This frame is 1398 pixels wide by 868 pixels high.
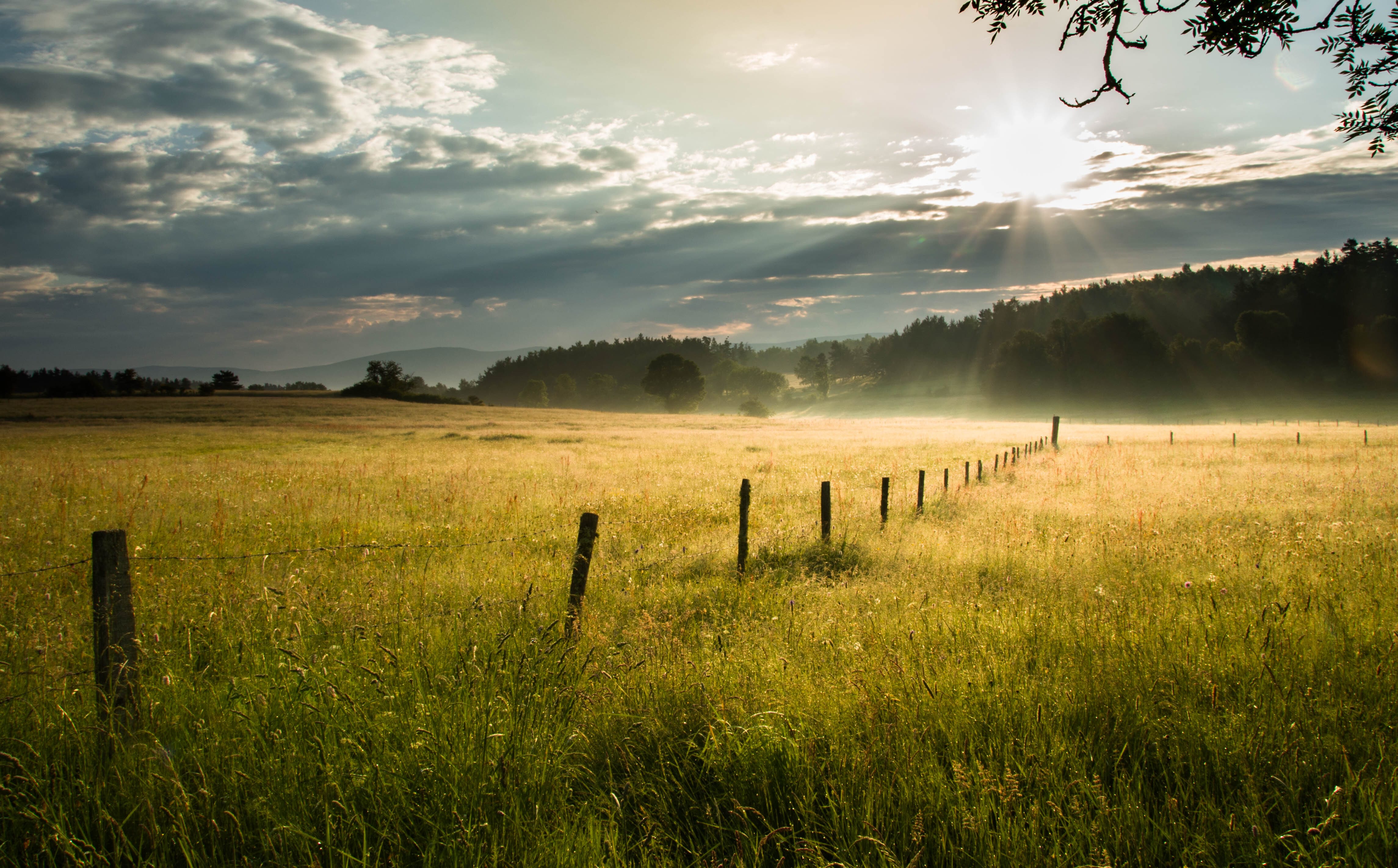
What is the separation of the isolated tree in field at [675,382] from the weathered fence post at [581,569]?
4043 inches

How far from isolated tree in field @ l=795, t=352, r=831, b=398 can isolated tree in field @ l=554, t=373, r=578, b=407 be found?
59758 mm

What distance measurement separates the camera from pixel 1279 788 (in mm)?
3201

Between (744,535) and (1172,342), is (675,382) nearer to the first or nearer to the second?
(1172,342)

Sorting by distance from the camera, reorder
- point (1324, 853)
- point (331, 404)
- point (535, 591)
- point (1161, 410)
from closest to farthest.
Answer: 1. point (1324, 853)
2. point (535, 591)
3. point (331, 404)
4. point (1161, 410)

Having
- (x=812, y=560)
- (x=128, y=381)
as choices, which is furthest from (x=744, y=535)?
(x=128, y=381)

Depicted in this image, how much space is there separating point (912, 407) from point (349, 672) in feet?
414

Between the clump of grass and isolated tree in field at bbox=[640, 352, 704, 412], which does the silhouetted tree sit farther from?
the clump of grass

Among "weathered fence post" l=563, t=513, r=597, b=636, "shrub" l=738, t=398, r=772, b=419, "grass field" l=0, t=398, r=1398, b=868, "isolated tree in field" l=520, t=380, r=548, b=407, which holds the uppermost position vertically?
"isolated tree in field" l=520, t=380, r=548, b=407

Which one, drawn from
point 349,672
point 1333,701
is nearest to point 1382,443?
point 1333,701

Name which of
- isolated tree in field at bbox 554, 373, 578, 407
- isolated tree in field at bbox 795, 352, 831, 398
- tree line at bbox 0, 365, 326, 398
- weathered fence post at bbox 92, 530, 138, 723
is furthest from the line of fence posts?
isolated tree in field at bbox 795, 352, 831, 398

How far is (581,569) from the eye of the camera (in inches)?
211

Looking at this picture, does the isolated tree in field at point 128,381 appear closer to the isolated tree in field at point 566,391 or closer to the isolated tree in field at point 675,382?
the isolated tree in field at point 675,382

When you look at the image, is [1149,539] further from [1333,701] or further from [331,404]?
[331,404]

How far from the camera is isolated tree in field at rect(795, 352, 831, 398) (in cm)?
15550
